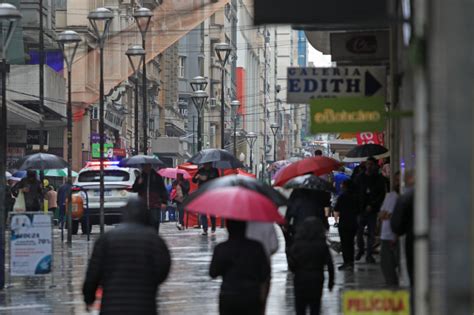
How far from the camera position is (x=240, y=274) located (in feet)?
34.3

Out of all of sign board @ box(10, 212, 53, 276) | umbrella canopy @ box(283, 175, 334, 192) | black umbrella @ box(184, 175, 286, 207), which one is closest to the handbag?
sign board @ box(10, 212, 53, 276)

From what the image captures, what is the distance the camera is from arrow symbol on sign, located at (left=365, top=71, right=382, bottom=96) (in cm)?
1602

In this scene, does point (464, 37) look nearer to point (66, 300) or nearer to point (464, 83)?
point (464, 83)

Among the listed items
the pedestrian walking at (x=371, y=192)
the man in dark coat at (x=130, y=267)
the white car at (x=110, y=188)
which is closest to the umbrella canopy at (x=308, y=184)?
the pedestrian walking at (x=371, y=192)

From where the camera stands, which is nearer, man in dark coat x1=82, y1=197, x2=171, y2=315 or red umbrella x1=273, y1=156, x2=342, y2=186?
man in dark coat x1=82, y1=197, x2=171, y2=315

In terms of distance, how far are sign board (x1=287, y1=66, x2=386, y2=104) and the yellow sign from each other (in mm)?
7429

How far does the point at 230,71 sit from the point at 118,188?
94.8 metres

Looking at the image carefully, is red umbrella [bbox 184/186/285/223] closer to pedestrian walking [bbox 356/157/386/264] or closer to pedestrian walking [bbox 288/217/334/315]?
pedestrian walking [bbox 288/217/334/315]

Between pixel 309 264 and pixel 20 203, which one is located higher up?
pixel 309 264

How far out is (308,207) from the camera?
58.6ft

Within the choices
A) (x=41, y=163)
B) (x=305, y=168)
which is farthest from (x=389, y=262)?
(x=41, y=163)

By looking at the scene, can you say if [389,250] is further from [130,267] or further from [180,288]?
[130,267]

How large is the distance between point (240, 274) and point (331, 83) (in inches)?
227

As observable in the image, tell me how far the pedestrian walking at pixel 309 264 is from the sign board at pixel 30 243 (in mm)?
7946
